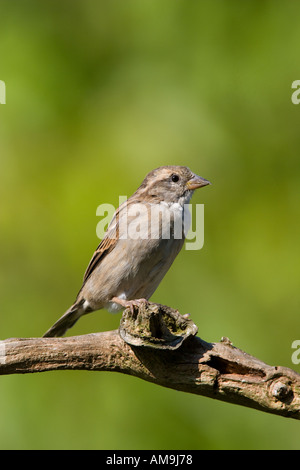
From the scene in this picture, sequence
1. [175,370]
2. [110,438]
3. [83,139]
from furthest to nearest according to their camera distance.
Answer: [83,139] → [110,438] → [175,370]

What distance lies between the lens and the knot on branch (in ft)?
13.5

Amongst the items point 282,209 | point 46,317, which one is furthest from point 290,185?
point 46,317

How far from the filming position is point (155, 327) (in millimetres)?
4133

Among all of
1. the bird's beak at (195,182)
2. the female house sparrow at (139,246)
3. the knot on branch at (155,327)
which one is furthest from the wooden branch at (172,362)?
the bird's beak at (195,182)

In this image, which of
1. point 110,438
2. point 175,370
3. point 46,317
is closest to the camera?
point 175,370

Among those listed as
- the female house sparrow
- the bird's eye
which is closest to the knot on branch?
the female house sparrow

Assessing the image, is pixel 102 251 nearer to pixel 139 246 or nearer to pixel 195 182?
pixel 139 246

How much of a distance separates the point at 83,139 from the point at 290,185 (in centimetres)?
185

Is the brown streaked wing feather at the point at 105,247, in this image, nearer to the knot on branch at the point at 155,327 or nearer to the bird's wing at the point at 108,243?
the bird's wing at the point at 108,243

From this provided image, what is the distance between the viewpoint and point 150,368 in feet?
14.1

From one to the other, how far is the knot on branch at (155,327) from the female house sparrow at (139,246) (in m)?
1.08

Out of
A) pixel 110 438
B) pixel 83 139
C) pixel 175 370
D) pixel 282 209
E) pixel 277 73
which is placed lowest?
pixel 110 438

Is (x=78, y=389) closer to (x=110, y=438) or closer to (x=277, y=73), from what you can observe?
(x=110, y=438)

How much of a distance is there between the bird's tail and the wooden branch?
1.49m
